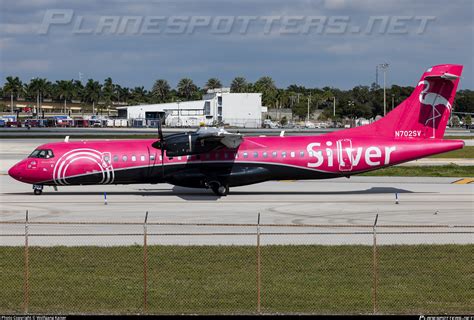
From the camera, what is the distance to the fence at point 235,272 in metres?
16.3

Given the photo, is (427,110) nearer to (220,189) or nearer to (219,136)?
(219,136)

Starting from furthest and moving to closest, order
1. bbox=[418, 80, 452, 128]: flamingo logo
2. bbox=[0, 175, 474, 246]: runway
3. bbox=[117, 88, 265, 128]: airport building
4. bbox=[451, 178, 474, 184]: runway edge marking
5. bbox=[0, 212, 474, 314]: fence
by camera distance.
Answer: bbox=[117, 88, 265, 128]: airport building
bbox=[451, 178, 474, 184]: runway edge marking
bbox=[418, 80, 452, 128]: flamingo logo
bbox=[0, 175, 474, 246]: runway
bbox=[0, 212, 474, 314]: fence

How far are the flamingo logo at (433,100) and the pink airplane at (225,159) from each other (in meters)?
0.08

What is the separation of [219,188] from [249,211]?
5410 mm

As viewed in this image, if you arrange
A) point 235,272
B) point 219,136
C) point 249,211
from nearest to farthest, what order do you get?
point 235,272 < point 249,211 < point 219,136

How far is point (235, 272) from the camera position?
19438 mm

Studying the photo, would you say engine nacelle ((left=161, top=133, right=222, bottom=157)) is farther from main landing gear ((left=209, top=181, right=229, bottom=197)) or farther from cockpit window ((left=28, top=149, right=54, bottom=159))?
cockpit window ((left=28, top=149, right=54, bottom=159))

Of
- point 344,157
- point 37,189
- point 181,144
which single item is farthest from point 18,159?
point 344,157

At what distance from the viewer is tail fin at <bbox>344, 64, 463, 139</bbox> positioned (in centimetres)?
3641

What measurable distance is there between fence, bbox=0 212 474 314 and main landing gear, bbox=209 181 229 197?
9.71m

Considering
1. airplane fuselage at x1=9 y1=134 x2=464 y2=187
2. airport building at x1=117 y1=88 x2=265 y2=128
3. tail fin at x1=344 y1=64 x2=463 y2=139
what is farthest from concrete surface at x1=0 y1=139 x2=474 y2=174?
airport building at x1=117 y1=88 x2=265 y2=128

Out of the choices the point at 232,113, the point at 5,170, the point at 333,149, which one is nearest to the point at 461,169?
the point at 333,149

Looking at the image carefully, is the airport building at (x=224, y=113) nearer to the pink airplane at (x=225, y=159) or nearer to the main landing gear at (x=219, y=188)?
the pink airplane at (x=225, y=159)

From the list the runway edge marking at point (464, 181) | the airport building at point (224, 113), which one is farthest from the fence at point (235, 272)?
the airport building at point (224, 113)
